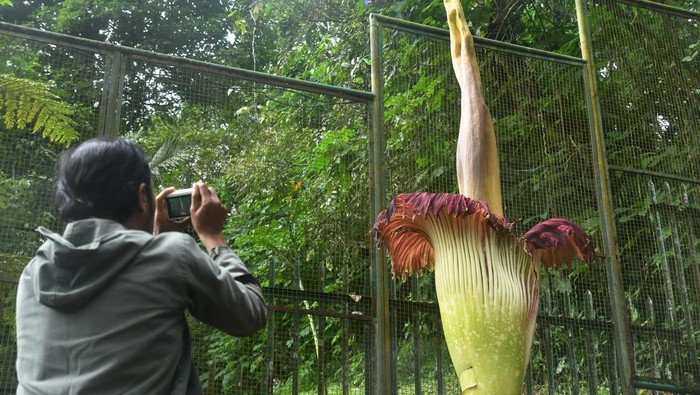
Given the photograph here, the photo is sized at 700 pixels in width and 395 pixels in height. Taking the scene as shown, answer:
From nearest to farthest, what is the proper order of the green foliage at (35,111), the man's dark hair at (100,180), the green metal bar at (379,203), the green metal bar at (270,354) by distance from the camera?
the man's dark hair at (100,180) → the green foliage at (35,111) → the green metal bar at (270,354) → the green metal bar at (379,203)

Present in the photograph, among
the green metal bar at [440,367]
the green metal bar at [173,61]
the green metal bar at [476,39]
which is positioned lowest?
the green metal bar at [440,367]

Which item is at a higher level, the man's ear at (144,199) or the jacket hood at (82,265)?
the man's ear at (144,199)

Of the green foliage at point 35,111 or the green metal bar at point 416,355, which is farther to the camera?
the green metal bar at point 416,355

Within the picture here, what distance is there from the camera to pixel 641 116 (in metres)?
5.65

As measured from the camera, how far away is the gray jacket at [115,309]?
5.86 feet

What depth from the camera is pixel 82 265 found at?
1.85 m

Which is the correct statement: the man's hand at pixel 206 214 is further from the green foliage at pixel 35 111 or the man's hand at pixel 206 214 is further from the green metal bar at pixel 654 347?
the green metal bar at pixel 654 347

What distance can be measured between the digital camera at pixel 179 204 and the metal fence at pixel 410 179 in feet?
6.31

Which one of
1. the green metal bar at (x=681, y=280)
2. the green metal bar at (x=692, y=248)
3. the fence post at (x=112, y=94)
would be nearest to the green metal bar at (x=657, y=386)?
the green metal bar at (x=681, y=280)

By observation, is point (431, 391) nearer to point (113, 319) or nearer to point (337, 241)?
point (337, 241)

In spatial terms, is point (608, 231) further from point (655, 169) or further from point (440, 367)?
point (440, 367)

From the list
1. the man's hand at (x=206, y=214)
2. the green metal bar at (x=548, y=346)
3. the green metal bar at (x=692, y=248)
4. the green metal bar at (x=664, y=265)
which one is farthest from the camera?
the green metal bar at (x=692, y=248)

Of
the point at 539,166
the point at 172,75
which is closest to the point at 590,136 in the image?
the point at 539,166

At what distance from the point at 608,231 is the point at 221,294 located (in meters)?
3.86
